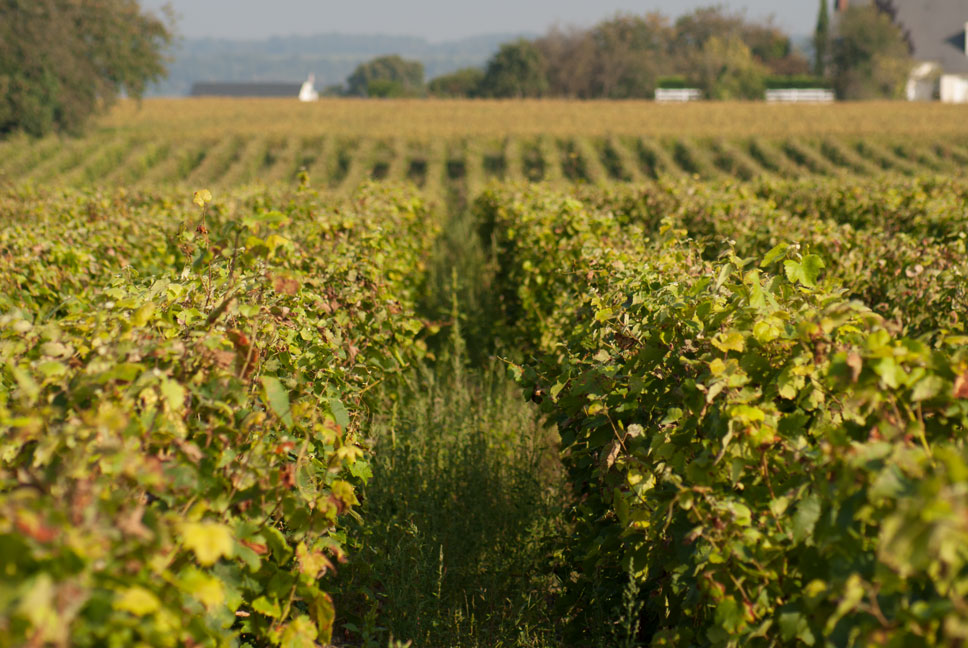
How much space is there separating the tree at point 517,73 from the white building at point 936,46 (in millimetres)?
33182

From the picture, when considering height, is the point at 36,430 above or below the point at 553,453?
above

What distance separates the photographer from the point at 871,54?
66.6 metres

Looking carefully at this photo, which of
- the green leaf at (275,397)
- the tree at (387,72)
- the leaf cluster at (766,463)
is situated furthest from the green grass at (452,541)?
the tree at (387,72)

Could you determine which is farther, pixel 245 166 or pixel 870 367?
pixel 245 166

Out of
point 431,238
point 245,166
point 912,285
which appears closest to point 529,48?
point 245,166

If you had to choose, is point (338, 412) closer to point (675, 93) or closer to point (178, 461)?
point (178, 461)

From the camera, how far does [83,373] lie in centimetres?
185

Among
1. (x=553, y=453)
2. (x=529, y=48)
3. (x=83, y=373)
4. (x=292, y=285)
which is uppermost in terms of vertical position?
(x=529, y=48)

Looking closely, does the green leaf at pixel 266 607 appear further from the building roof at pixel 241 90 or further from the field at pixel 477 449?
the building roof at pixel 241 90

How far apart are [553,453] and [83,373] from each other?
3.90m

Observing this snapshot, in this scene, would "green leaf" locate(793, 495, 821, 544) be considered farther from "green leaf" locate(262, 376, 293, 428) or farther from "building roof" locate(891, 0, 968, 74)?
"building roof" locate(891, 0, 968, 74)

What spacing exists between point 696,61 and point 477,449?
262ft

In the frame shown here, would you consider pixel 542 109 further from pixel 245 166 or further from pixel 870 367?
pixel 870 367

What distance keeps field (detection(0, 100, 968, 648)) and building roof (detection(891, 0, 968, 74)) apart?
82465 millimetres
